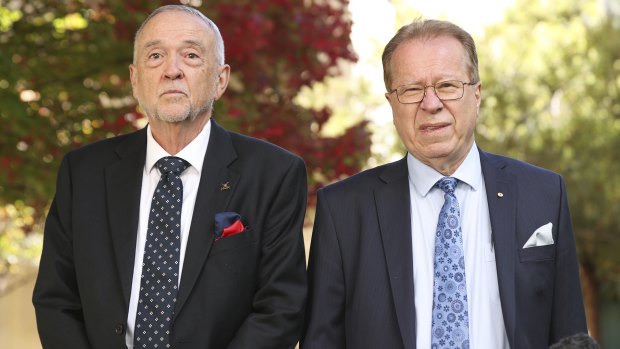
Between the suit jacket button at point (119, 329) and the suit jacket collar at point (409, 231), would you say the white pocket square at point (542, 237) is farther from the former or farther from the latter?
the suit jacket button at point (119, 329)

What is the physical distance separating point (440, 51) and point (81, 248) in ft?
5.00

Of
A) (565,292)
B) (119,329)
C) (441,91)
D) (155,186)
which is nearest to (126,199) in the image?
(155,186)

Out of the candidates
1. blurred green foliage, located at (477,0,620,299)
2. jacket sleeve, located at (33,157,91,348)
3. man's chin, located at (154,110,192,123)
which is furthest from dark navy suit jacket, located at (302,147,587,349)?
blurred green foliage, located at (477,0,620,299)

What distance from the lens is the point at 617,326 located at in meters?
14.7

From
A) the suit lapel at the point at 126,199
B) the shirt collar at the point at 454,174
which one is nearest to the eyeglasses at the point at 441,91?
the shirt collar at the point at 454,174

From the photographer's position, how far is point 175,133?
3.94 meters

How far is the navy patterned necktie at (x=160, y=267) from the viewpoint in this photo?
3705 mm

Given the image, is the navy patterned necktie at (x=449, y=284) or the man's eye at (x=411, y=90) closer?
the navy patterned necktie at (x=449, y=284)

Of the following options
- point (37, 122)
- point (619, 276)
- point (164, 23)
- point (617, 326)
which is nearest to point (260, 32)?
point (37, 122)

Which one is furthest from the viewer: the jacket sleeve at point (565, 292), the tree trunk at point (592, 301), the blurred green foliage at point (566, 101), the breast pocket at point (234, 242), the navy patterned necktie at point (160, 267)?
the tree trunk at point (592, 301)

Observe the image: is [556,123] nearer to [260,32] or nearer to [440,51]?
[260,32]

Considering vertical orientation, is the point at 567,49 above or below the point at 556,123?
above

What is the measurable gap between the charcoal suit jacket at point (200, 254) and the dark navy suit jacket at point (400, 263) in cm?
11

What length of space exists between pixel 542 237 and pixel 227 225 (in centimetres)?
117
